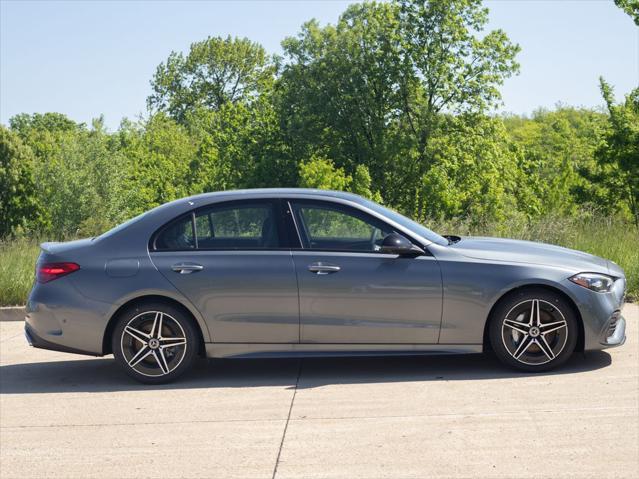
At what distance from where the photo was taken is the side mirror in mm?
7355

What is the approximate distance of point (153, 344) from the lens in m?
7.52

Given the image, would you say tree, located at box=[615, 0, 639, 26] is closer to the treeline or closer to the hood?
the treeline

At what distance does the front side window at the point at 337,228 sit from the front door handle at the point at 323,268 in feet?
0.60

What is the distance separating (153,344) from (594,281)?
3.67 metres

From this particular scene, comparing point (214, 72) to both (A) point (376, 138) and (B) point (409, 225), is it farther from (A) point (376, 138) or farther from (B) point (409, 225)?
(B) point (409, 225)

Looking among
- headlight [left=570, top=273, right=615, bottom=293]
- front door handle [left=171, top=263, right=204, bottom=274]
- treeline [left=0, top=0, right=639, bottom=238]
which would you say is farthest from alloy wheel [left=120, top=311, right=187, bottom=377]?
treeline [left=0, top=0, right=639, bottom=238]

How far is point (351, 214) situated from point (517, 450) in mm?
2841

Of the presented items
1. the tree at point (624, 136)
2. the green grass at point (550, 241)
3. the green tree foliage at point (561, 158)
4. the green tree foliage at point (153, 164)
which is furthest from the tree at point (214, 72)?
the green grass at point (550, 241)

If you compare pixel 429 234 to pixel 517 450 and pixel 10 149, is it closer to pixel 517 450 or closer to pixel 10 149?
pixel 517 450

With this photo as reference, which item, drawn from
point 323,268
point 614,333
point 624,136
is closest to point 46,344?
point 323,268

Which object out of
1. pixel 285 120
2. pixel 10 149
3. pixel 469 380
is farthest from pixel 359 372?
pixel 10 149

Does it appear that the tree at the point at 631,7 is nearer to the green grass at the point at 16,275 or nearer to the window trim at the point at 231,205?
the green grass at the point at 16,275

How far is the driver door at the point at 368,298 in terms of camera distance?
7375mm

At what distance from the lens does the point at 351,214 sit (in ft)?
24.9
